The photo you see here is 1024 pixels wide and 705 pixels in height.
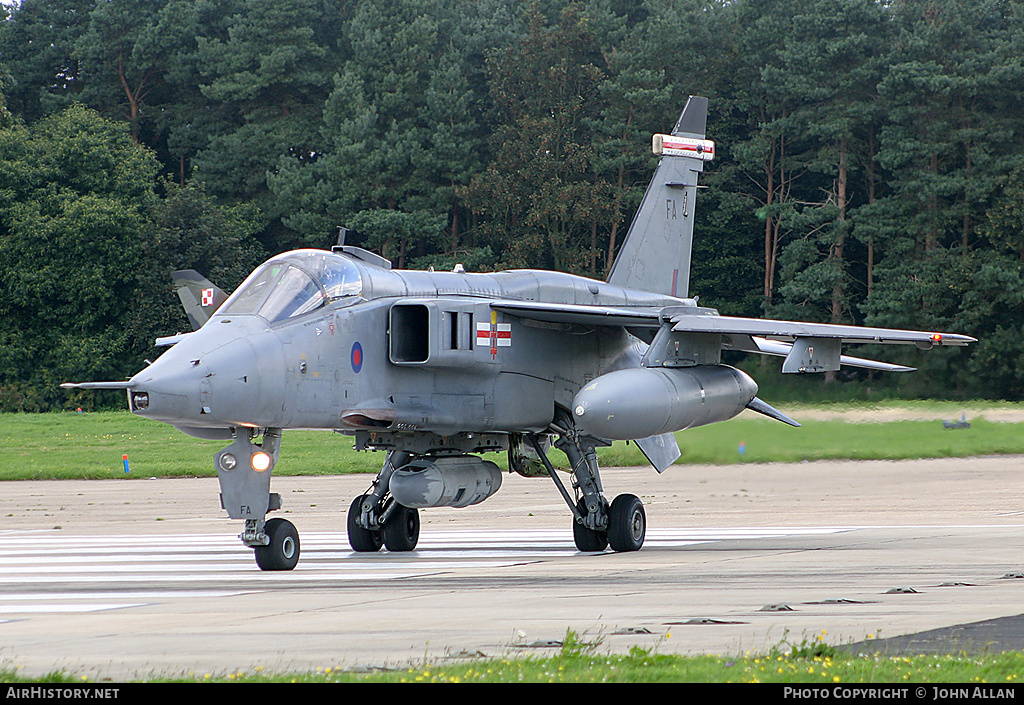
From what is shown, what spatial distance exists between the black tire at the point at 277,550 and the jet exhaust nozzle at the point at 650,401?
3.27 meters

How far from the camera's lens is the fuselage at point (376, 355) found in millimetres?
11609

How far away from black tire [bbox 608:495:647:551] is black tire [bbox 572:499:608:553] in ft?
0.37

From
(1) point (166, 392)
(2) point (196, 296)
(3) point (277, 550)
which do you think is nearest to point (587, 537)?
(3) point (277, 550)

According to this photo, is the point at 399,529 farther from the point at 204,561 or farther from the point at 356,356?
the point at 356,356

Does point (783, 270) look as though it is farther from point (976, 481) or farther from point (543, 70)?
point (976, 481)

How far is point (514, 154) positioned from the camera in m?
56.5

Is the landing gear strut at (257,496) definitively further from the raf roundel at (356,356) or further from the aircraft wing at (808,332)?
the aircraft wing at (808,332)

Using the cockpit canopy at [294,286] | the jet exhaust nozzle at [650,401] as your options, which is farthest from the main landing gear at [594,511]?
the cockpit canopy at [294,286]

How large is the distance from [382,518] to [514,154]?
140 feet

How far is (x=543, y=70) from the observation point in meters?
58.1

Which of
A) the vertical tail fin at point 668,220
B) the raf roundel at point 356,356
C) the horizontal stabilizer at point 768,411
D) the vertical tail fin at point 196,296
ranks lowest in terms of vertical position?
the horizontal stabilizer at point 768,411

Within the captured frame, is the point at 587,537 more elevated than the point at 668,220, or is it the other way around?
the point at 668,220

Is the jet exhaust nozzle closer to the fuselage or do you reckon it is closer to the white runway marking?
the fuselage
